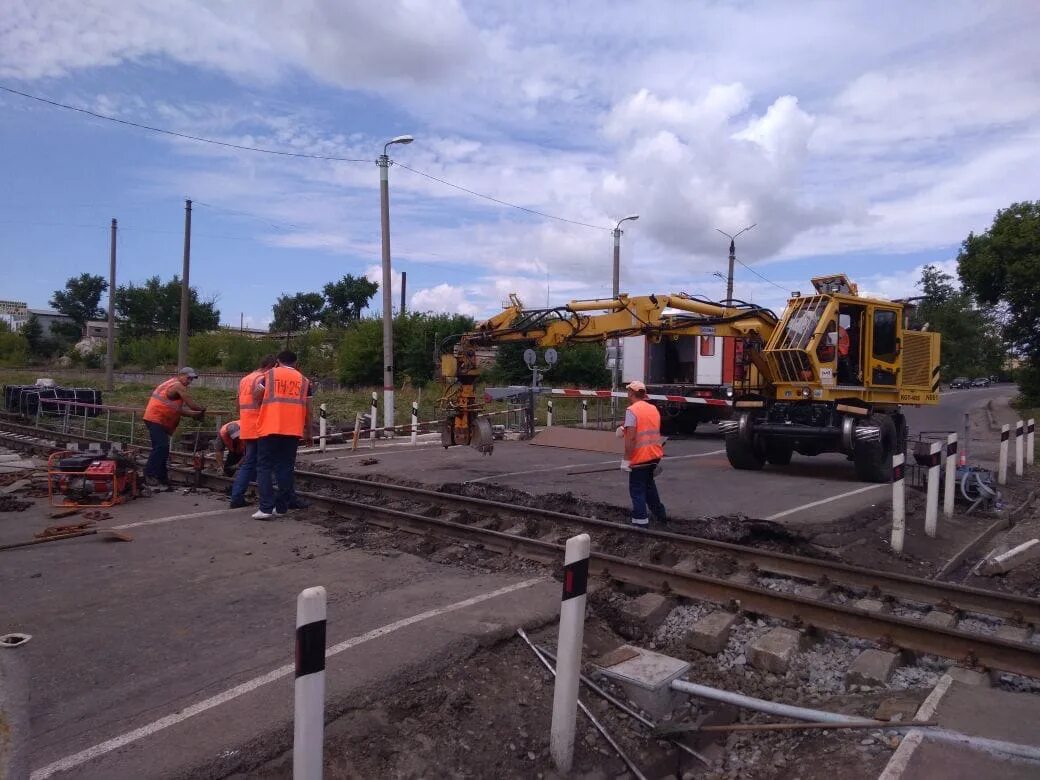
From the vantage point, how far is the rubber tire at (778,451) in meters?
13.3

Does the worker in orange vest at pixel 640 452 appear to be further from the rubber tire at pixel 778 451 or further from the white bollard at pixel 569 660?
the rubber tire at pixel 778 451

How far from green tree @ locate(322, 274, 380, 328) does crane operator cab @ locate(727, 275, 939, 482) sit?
241ft

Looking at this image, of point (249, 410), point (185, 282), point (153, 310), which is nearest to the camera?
point (249, 410)

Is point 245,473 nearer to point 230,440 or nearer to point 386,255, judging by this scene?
point 230,440

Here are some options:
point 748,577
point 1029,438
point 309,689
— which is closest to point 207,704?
point 309,689

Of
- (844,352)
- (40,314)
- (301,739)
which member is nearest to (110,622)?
(301,739)

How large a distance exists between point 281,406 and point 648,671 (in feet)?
18.3

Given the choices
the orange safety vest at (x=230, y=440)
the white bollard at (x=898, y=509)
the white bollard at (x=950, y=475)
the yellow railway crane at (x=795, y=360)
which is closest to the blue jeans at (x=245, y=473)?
the orange safety vest at (x=230, y=440)

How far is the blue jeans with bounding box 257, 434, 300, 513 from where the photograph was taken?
866cm

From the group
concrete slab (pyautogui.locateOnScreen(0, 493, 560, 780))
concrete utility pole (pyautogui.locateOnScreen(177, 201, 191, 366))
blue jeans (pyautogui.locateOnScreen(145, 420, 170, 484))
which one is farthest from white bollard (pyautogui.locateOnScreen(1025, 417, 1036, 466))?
concrete utility pole (pyautogui.locateOnScreen(177, 201, 191, 366))

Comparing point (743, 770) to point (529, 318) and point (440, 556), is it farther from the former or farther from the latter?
point (529, 318)

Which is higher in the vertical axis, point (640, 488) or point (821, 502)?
point (640, 488)

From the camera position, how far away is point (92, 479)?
370 inches

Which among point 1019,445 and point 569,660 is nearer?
point 569,660
